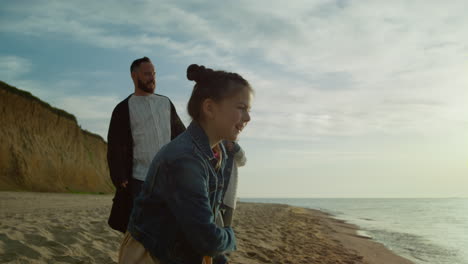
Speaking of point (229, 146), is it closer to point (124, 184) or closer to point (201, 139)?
point (124, 184)

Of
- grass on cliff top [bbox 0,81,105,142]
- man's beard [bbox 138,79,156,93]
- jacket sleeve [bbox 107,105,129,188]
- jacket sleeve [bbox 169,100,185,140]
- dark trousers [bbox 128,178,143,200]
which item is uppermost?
grass on cliff top [bbox 0,81,105,142]

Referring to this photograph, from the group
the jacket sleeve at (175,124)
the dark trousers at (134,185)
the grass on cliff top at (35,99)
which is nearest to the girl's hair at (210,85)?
the dark trousers at (134,185)

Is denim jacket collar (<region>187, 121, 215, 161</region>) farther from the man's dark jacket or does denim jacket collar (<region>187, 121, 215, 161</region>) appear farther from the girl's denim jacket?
the man's dark jacket

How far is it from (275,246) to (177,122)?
3.76m

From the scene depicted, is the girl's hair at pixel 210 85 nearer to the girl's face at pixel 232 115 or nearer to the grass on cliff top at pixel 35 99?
the girl's face at pixel 232 115

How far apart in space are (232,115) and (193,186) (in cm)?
46

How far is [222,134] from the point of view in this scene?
72.9 inches

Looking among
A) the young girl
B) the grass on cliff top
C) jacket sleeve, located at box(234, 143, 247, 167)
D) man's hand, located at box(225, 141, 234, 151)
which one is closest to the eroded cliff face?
the grass on cliff top

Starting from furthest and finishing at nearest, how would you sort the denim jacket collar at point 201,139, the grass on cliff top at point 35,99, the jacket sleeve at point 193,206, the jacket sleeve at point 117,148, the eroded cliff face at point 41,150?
the grass on cliff top at point 35,99
the eroded cliff face at point 41,150
the jacket sleeve at point 117,148
the denim jacket collar at point 201,139
the jacket sleeve at point 193,206

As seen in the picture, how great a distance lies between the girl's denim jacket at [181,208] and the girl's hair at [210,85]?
0.18 meters

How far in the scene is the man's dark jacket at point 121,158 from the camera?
2832 mm

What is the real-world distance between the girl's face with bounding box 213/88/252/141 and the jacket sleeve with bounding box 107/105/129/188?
1.38 metres

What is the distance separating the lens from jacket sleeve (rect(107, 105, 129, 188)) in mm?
2938

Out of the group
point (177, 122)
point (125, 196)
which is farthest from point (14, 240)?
point (177, 122)
